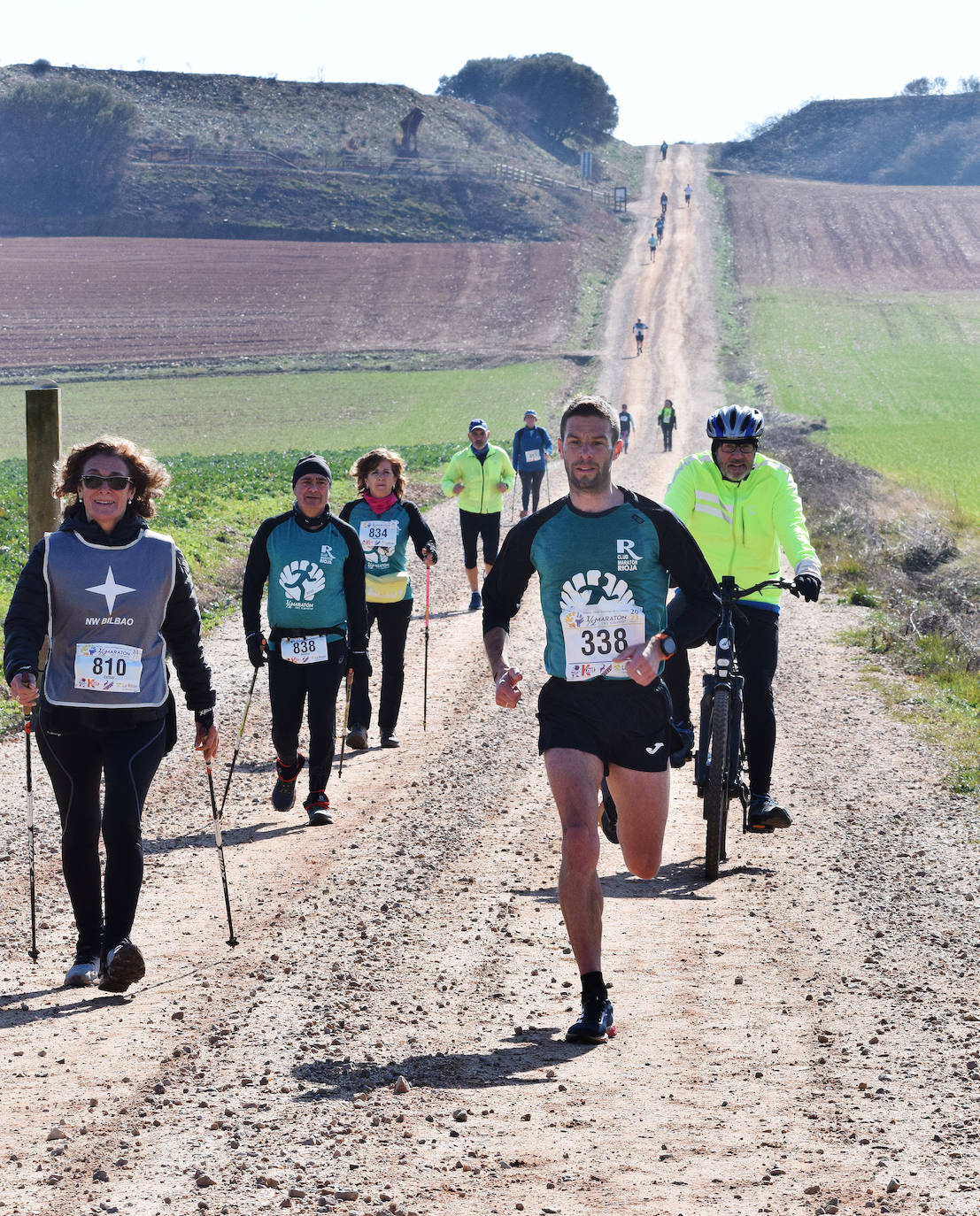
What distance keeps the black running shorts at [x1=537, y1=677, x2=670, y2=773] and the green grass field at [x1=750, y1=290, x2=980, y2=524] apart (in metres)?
25.0

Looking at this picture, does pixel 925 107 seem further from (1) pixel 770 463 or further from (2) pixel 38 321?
(1) pixel 770 463

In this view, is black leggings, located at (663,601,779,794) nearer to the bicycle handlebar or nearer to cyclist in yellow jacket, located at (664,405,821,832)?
cyclist in yellow jacket, located at (664,405,821,832)

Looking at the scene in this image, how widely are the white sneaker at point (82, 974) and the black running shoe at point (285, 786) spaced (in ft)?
10.2

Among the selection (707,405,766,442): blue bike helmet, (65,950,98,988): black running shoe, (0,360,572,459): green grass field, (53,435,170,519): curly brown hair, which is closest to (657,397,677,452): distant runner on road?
(0,360,572,459): green grass field

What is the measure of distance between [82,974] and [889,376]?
6549cm

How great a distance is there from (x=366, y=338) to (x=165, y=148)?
42.3 meters

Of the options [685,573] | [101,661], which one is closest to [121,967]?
[101,661]

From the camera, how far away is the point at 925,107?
14650cm

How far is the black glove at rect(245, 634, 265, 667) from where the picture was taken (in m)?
9.11

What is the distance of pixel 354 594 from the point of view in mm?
9234

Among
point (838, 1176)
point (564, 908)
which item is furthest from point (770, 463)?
point (838, 1176)

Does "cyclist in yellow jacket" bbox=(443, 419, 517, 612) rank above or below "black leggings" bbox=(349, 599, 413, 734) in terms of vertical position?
above

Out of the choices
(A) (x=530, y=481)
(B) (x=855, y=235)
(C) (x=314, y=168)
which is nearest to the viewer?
(A) (x=530, y=481)

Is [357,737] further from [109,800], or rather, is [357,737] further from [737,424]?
[109,800]
